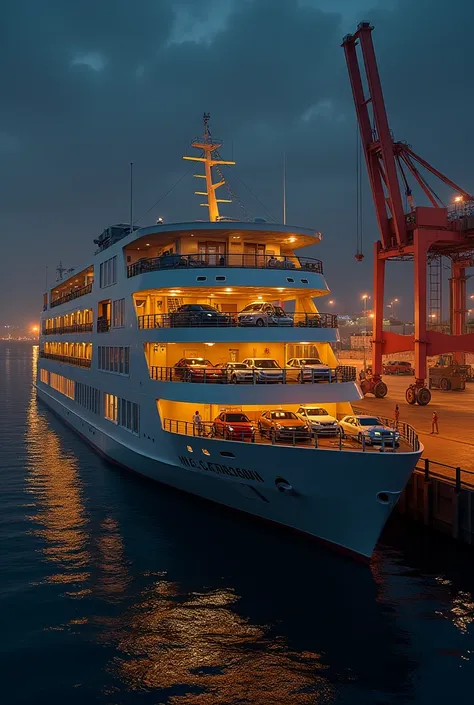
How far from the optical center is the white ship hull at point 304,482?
16.4 m

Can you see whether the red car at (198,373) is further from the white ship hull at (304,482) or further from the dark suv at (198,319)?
the white ship hull at (304,482)

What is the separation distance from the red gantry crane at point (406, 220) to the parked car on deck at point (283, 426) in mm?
24536

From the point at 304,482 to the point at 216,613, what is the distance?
16.1 ft

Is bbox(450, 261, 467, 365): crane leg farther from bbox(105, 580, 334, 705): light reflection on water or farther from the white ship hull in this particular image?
bbox(105, 580, 334, 705): light reflection on water

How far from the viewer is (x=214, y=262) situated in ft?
86.9

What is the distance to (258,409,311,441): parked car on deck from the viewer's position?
18.3 metres

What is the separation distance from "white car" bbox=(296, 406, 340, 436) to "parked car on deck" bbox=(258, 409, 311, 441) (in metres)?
0.30

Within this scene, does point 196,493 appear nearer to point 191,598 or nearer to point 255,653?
point 191,598

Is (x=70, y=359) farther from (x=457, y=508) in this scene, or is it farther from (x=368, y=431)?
(x=457, y=508)

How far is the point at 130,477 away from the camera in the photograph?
27875 millimetres

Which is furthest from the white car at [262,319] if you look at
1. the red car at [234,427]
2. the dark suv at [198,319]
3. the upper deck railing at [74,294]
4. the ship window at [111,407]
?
the upper deck railing at [74,294]

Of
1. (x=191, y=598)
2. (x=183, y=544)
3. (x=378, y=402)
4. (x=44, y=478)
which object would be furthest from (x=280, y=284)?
(x=378, y=402)

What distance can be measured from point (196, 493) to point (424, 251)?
104ft

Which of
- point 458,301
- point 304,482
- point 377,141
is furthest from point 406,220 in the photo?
point 304,482
